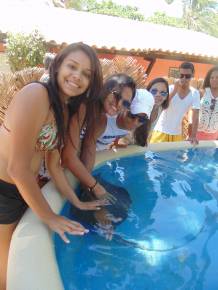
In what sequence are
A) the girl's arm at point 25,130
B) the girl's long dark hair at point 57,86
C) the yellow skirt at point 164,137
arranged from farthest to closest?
1. the yellow skirt at point 164,137
2. the girl's long dark hair at point 57,86
3. the girl's arm at point 25,130

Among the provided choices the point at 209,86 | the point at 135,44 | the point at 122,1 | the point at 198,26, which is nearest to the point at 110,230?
the point at 209,86

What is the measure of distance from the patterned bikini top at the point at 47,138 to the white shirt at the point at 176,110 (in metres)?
2.79

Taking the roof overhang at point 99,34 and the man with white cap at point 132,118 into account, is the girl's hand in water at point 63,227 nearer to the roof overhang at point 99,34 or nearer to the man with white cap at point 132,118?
the man with white cap at point 132,118

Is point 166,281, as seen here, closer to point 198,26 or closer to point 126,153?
point 126,153

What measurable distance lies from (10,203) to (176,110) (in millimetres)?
3028

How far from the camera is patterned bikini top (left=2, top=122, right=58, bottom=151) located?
2.18 meters

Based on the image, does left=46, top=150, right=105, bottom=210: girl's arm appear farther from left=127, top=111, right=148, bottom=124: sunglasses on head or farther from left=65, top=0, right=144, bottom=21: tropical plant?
left=65, top=0, right=144, bottom=21: tropical plant

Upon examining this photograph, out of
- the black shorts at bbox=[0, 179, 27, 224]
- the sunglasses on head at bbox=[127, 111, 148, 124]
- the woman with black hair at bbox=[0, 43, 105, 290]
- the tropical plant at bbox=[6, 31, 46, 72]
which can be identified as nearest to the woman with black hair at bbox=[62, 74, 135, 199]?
the sunglasses on head at bbox=[127, 111, 148, 124]

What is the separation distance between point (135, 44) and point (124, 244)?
8109 millimetres

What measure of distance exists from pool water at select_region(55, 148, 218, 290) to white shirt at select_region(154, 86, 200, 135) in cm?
84

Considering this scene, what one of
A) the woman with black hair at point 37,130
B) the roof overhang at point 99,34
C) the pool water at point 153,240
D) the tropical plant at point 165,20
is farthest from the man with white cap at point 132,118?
the tropical plant at point 165,20

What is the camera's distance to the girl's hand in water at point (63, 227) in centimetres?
223

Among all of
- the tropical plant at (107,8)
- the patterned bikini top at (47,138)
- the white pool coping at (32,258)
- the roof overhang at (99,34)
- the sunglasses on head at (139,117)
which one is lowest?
the white pool coping at (32,258)

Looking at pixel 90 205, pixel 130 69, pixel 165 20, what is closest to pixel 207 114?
pixel 130 69
